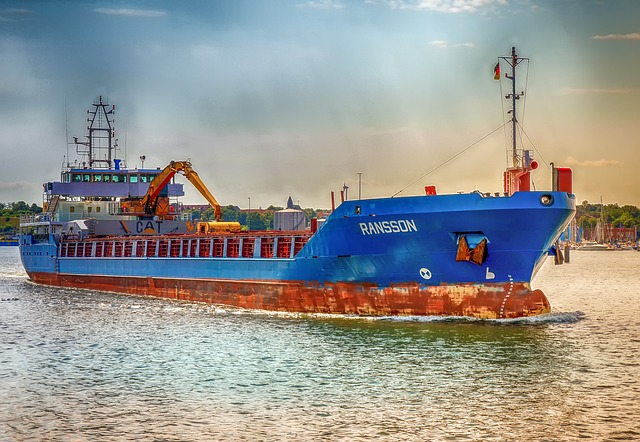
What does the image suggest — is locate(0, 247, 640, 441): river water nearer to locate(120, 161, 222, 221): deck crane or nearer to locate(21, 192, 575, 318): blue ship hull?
locate(21, 192, 575, 318): blue ship hull

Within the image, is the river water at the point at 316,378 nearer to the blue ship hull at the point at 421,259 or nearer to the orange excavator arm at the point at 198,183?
the blue ship hull at the point at 421,259

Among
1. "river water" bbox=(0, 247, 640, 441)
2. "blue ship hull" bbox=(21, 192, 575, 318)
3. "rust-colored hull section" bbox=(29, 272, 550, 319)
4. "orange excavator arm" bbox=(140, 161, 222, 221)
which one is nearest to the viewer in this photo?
"river water" bbox=(0, 247, 640, 441)

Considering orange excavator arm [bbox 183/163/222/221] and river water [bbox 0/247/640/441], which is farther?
orange excavator arm [bbox 183/163/222/221]

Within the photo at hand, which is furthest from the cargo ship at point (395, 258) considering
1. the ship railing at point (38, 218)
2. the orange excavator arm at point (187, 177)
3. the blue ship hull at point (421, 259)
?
the ship railing at point (38, 218)

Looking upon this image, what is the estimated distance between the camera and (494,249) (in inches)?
992

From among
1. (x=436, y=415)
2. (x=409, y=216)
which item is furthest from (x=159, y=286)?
(x=436, y=415)

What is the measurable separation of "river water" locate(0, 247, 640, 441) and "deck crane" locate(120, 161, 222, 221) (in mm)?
14344

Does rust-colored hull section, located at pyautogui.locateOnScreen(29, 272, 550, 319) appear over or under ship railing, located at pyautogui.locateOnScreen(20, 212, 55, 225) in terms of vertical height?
under

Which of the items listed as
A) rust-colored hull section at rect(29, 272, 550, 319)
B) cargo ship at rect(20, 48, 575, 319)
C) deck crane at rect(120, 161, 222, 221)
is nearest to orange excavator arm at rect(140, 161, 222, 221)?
deck crane at rect(120, 161, 222, 221)

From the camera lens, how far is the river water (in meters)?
15.0

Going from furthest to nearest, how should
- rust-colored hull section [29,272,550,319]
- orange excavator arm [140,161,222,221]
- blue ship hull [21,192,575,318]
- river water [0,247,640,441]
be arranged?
orange excavator arm [140,161,222,221] < rust-colored hull section [29,272,550,319] < blue ship hull [21,192,575,318] < river water [0,247,640,441]

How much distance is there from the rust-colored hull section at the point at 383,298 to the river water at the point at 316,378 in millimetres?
463

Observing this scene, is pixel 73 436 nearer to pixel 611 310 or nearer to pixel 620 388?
pixel 620 388

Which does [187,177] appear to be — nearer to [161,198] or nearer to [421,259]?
[161,198]
